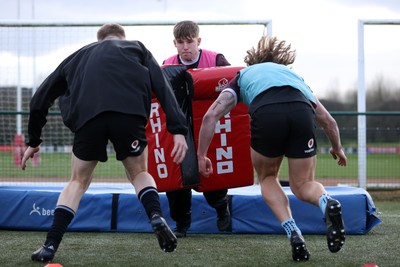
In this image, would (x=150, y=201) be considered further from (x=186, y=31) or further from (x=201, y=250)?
(x=186, y=31)

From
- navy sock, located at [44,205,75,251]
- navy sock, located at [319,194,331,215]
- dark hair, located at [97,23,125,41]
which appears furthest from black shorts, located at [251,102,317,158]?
navy sock, located at [44,205,75,251]

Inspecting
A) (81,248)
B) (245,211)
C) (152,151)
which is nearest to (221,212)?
(245,211)

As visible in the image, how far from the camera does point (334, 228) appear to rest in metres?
4.08

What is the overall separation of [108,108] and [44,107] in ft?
2.00

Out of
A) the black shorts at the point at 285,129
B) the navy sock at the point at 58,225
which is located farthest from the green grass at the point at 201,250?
the black shorts at the point at 285,129

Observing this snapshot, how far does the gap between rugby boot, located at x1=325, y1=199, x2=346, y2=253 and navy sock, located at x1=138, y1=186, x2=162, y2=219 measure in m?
0.99

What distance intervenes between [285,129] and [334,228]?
0.68 metres

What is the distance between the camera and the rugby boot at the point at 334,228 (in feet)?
13.3

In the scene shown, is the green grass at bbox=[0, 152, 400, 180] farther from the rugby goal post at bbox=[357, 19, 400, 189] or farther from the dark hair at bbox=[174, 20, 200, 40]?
the dark hair at bbox=[174, 20, 200, 40]

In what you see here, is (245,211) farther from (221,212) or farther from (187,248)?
(187,248)

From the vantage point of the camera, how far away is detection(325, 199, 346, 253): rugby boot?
160 inches

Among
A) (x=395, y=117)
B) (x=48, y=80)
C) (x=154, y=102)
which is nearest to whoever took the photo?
(x=48, y=80)

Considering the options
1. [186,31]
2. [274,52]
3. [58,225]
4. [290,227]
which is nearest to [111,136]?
[58,225]

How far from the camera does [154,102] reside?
18.8 feet
